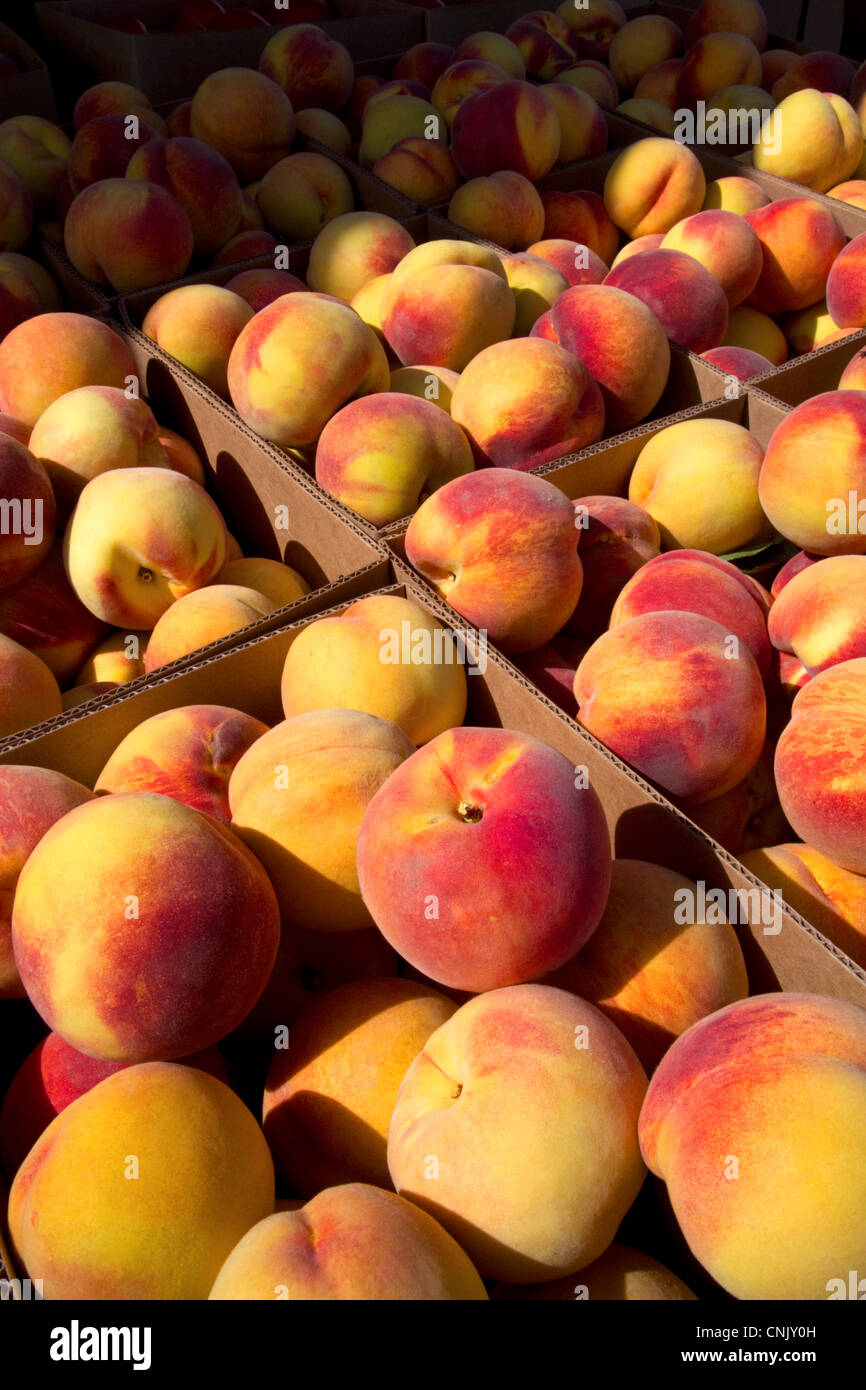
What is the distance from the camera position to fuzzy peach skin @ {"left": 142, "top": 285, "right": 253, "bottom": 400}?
1780 millimetres

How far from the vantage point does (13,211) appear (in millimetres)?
2031

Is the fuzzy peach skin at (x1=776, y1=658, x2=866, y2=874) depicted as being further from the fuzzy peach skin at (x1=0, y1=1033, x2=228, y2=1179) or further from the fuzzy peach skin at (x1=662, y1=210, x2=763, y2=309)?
the fuzzy peach skin at (x1=662, y1=210, x2=763, y2=309)

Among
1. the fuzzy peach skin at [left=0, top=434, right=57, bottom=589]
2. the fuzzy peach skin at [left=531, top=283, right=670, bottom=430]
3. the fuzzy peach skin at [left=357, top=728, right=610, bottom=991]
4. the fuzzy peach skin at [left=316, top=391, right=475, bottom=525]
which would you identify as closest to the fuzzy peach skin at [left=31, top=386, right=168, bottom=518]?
the fuzzy peach skin at [left=0, top=434, right=57, bottom=589]

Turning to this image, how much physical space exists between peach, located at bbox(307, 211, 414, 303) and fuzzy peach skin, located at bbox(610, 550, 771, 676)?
104cm

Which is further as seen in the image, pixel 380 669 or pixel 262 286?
pixel 262 286

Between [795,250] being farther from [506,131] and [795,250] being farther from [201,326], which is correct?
[201,326]

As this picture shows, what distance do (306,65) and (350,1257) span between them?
107 inches

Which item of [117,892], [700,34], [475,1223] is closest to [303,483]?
[117,892]

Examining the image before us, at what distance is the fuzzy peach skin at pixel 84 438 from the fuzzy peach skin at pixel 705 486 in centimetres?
80

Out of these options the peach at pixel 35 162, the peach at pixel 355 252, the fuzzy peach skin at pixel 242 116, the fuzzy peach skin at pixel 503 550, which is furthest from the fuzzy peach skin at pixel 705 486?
the peach at pixel 35 162

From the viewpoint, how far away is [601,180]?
2418mm

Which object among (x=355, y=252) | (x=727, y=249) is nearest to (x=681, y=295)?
(x=727, y=249)

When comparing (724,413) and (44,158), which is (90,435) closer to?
(724,413)

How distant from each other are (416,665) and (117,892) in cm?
48
